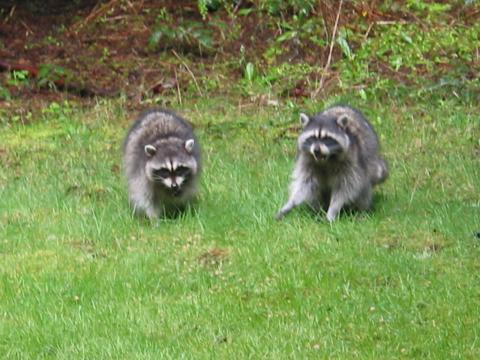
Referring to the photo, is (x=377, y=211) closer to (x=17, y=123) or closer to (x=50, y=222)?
(x=50, y=222)

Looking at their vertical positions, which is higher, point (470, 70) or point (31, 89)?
point (470, 70)

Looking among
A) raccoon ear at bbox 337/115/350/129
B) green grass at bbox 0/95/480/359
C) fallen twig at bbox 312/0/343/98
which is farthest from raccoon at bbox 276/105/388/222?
Result: fallen twig at bbox 312/0/343/98

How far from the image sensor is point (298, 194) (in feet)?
28.3

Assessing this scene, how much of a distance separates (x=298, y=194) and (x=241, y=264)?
140 centimetres

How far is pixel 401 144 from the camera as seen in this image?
10.7 m

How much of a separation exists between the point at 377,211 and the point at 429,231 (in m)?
0.77

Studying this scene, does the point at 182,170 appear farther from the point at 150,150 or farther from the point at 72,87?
the point at 72,87

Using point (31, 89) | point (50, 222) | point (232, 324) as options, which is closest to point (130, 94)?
point (31, 89)

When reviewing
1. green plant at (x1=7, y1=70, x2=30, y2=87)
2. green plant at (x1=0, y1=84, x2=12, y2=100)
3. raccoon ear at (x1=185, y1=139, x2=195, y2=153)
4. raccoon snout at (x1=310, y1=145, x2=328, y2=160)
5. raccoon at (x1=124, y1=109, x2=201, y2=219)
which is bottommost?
green plant at (x1=0, y1=84, x2=12, y2=100)

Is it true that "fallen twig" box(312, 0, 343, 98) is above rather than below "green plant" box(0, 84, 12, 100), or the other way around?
above

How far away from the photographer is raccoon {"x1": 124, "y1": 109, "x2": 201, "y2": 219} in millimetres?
8734

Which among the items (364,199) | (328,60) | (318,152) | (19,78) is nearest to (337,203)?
(364,199)

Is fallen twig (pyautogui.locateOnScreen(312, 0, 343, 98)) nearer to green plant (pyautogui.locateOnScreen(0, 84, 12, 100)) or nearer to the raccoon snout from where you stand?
green plant (pyautogui.locateOnScreen(0, 84, 12, 100))

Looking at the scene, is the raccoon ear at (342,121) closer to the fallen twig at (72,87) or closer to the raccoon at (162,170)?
the raccoon at (162,170)
